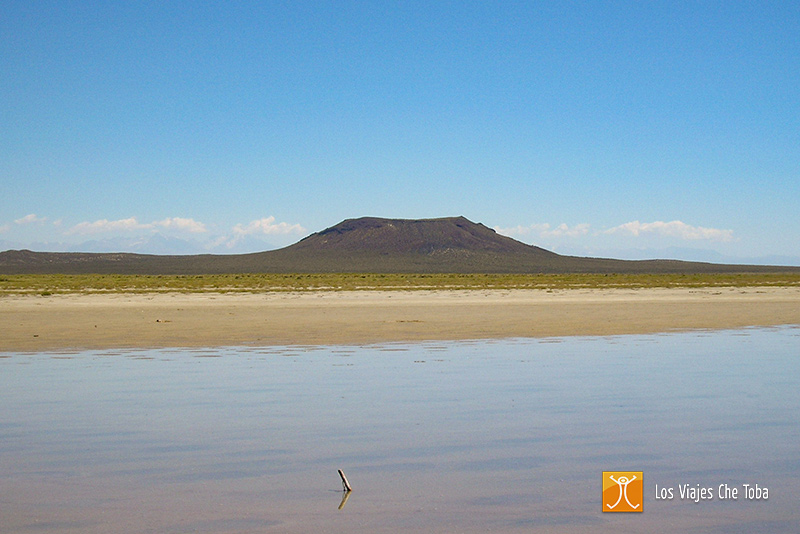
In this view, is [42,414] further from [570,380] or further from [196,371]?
[570,380]

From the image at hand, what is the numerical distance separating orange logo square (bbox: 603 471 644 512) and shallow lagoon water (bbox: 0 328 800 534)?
105mm

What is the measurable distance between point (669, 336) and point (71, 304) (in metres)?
30.5

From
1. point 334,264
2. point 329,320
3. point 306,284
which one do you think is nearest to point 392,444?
point 329,320

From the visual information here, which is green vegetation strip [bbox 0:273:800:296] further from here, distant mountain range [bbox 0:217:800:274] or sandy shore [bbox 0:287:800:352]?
distant mountain range [bbox 0:217:800:274]

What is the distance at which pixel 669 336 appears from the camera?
21.7m

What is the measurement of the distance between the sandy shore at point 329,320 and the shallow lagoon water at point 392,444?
674 cm

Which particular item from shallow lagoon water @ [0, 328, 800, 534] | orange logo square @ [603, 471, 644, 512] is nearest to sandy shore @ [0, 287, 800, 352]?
shallow lagoon water @ [0, 328, 800, 534]

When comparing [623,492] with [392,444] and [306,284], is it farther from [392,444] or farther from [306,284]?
[306,284]

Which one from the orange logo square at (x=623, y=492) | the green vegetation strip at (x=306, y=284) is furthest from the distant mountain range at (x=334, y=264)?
the orange logo square at (x=623, y=492)

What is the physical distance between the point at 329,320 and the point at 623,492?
2292 cm

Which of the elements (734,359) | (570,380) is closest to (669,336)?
(734,359)

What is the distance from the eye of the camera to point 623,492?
20.5 ft

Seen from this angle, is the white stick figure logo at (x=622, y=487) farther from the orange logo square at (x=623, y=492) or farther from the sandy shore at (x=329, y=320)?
the sandy shore at (x=329, y=320)

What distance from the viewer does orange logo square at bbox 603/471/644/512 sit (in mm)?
6008
